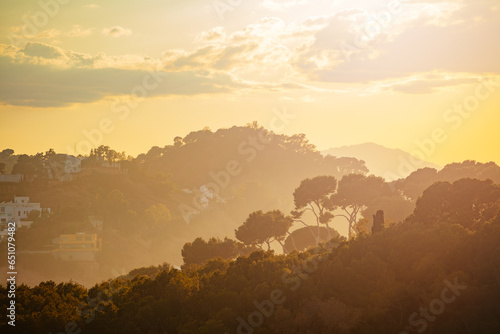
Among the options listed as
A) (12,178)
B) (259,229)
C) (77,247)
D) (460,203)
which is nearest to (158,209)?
(77,247)

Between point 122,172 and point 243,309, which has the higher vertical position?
point 122,172

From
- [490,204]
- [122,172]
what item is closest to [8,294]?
[490,204]

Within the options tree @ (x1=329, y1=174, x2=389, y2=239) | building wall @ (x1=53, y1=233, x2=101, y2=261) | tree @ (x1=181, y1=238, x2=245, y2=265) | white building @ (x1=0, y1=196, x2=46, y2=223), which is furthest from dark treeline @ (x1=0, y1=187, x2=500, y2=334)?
white building @ (x1=0, y1=196, x2=46, y2=223)

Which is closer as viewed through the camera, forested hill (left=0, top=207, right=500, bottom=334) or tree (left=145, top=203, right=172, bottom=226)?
forested hill (left=0, top=207, right=500, bottom=334)

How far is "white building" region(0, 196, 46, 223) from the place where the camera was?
13025cm

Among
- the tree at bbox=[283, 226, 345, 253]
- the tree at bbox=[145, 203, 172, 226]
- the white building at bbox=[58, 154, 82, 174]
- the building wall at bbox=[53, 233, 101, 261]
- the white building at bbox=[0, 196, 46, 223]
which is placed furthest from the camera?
the white building at bbox=[58, 154, 82, 174]

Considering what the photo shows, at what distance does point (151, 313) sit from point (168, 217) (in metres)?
109

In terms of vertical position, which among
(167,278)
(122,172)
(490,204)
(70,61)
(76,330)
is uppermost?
(70,61)

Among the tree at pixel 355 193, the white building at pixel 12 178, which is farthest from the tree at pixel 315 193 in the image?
the white building at pixel 12 178

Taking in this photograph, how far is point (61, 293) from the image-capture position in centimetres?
5200

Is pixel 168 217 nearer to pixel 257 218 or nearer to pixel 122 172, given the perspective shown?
pixel 122 172

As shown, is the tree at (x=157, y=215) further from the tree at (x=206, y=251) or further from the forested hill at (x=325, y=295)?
the forested hill at (x=325, y=295)

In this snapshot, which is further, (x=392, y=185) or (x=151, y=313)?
(x=392, y=185)

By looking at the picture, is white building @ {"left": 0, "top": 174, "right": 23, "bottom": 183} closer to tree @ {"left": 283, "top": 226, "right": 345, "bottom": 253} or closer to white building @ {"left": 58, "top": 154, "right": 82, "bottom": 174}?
white building @ {"left": 58, "top": 154, "right": 82, "bottom": 174}
